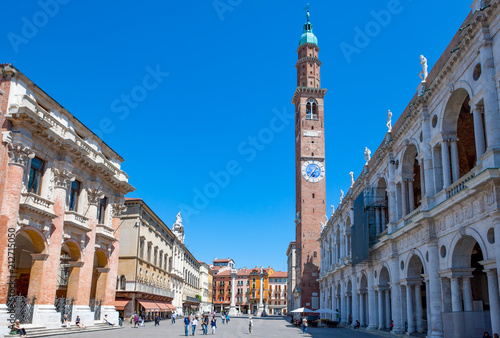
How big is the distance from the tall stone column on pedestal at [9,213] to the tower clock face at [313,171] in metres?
59.1

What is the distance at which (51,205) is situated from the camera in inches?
1054

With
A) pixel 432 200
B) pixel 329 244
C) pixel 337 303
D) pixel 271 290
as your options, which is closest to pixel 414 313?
pixel 432 200

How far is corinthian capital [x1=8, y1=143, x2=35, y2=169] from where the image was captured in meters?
23.3

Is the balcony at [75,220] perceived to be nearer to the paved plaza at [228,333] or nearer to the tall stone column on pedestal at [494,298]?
the paved plaza at [228,333]

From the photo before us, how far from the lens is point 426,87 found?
25.5 meters

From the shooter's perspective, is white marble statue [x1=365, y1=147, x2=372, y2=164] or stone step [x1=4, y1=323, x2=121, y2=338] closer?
stone step [x1=4, y1=323, x2=121, y2=338]

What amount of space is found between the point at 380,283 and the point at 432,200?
43.0 ft

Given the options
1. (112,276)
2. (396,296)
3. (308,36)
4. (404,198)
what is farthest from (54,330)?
(308,36)

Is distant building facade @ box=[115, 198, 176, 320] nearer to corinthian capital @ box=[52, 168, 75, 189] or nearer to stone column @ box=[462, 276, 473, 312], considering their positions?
corinthian capital @ box=[52, 168, 75, 189]

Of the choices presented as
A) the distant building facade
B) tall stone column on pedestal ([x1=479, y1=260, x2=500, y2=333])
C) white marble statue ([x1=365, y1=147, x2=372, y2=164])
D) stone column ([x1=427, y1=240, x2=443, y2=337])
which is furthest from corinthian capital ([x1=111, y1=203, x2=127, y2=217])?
tall stone column on pedestal ([x1=479, y1=260, x2=500, y2=333])

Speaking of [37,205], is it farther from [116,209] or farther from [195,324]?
[195,324]

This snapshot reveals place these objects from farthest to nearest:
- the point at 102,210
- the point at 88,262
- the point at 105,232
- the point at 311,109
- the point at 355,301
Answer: the point at 311,109 < the point at 355,301 < the point at 102,210 < the point at 105,232 < the point at 88,262

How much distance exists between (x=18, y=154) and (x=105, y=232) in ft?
40.6

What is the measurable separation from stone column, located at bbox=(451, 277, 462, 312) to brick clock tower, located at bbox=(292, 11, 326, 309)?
177 feet
